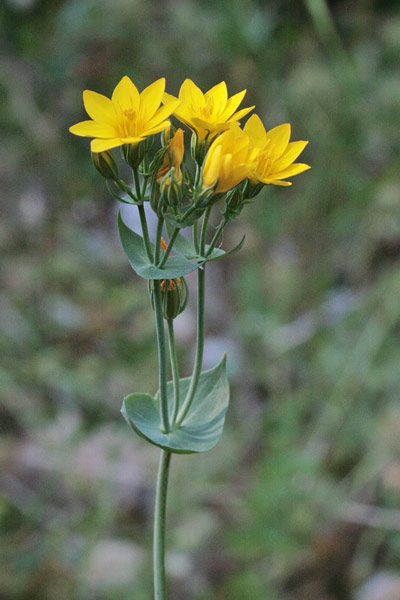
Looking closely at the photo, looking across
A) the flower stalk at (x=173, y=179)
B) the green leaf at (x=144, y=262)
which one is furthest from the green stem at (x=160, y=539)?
the green leaf at (x=144, y=262)

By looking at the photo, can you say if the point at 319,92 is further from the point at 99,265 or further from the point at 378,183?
the point at 99,265

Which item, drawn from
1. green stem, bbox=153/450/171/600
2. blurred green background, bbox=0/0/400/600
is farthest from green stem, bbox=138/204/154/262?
blurred green background, bbox=0/0/400/600

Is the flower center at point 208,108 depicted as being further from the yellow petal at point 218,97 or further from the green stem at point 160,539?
the green stem at point 160,539

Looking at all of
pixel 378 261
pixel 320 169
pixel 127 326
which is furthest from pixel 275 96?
pixel 127 326

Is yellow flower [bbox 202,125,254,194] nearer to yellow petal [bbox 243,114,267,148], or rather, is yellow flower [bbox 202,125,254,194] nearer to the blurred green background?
yellow petal [bbox 243,114,267,148]

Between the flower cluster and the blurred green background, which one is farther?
the blurred green background

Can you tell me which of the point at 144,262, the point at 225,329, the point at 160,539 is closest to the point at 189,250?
the point at 144,262
